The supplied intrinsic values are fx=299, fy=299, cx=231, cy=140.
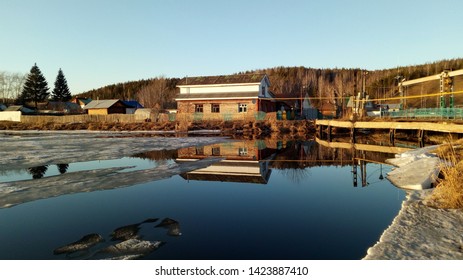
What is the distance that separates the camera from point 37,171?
11703 mm

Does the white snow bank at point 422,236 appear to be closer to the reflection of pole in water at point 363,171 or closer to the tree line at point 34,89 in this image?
the reflection of pole in water at point 363,171

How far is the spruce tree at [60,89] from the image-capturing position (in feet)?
308

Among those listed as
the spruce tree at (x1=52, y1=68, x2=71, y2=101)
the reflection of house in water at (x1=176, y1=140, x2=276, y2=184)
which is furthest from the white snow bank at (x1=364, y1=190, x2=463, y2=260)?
the spruce tree at (x1=52, y1=68, x2=71, y2=101)

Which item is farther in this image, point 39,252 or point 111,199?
point 111,199

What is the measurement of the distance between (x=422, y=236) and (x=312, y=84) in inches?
4292

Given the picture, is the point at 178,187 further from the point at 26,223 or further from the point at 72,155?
the point at 72,155

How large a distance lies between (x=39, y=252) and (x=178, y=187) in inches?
186

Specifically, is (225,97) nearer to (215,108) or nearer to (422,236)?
(215,108)

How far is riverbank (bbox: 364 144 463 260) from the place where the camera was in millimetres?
4559

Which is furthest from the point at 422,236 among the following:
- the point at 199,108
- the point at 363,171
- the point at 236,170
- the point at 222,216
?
the point at 199,108

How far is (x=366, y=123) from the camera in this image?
82.5 feet

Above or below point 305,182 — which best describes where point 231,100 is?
above
